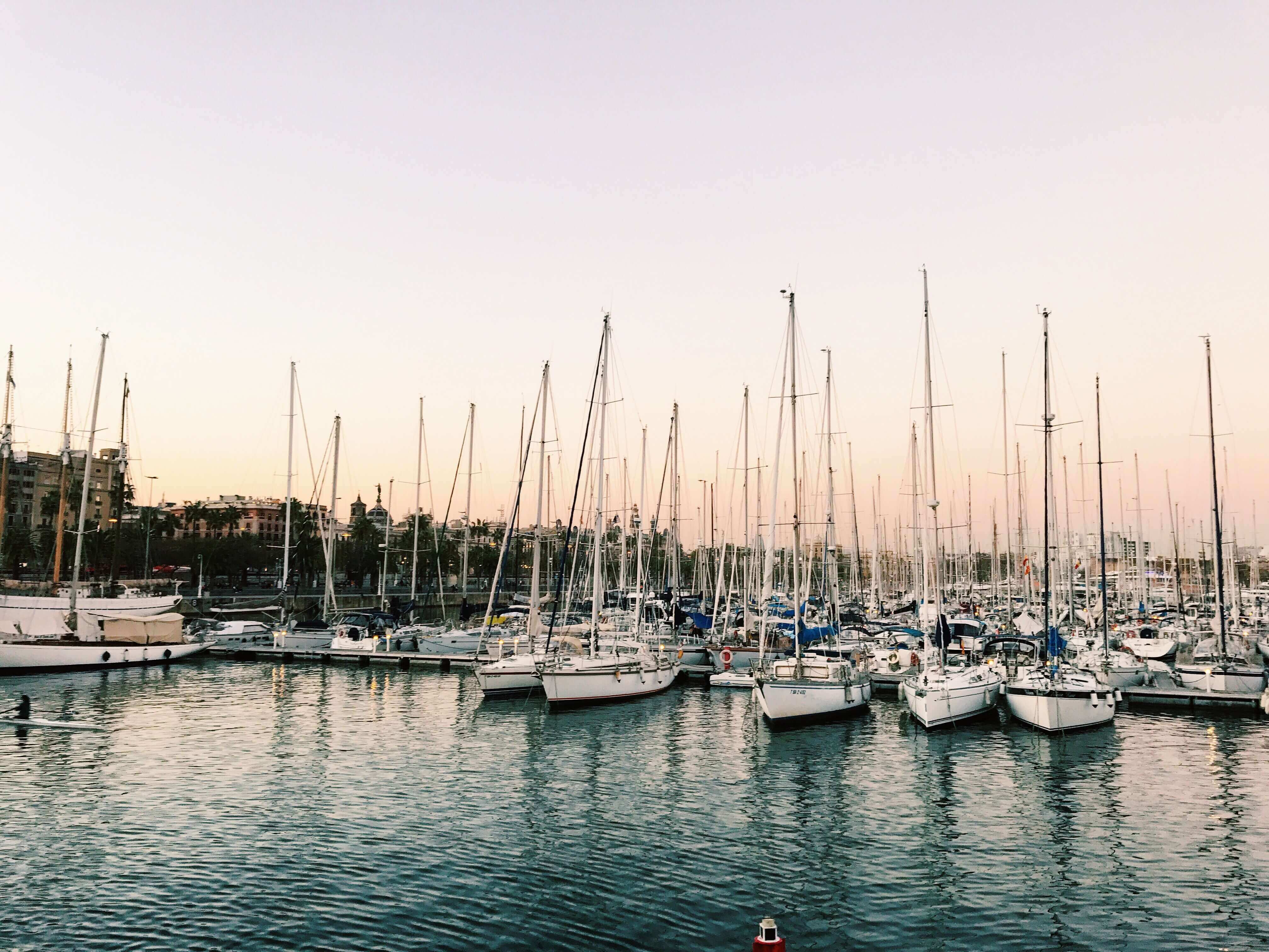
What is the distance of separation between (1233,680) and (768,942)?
142 ft

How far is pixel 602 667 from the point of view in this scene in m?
42.3

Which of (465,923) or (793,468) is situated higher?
(793,468)

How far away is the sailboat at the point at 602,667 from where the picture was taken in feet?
134

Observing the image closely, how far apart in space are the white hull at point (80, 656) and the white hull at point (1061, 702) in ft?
171

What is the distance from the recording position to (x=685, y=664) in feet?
180

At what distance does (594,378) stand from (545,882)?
32598 millimetres

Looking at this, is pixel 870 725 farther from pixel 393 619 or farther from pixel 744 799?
pixel 393 619

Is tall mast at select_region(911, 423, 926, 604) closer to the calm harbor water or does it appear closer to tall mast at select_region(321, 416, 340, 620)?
the calm harbor water

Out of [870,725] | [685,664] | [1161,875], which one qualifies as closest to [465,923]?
[1161,875]

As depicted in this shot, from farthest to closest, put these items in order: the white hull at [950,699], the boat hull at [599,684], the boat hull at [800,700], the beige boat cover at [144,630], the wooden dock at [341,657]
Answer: the wooden dock at [341,657], the beige boat cover at [144,630], the boat hull at [599,684], the boat hull at [800,700], the white hull at [950,699]

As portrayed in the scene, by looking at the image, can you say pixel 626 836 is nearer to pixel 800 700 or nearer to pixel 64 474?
pixel 800 700

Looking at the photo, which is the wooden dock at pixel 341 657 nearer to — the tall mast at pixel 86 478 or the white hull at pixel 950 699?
the tall mast at pixel 86 478

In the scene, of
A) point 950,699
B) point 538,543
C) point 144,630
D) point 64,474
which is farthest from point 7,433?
point 950,699

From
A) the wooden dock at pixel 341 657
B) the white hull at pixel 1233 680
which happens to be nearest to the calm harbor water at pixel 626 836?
the white hull at pixel 1233 680
